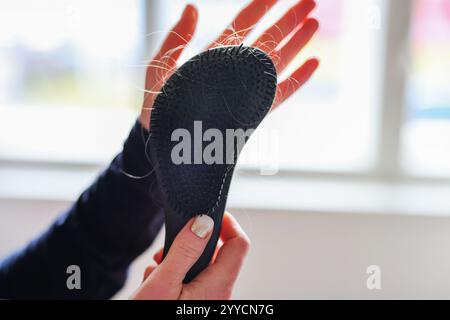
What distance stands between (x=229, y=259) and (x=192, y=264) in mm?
44

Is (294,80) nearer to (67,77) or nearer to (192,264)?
(192,264)

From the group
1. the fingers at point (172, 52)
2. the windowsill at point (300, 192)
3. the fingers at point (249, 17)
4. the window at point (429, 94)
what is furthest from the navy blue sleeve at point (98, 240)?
the window at point (429, 94)

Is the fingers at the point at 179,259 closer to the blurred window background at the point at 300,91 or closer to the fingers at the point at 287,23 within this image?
the fingers at the point at 287,23

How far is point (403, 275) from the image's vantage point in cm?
78

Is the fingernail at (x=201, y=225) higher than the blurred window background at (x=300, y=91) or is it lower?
lower

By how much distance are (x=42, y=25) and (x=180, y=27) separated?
62cm

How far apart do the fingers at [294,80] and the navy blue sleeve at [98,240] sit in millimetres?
147

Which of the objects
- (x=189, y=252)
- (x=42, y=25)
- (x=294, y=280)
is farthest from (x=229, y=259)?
(x=42, y=25)

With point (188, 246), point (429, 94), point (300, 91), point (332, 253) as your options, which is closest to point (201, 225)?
point (188, 246)

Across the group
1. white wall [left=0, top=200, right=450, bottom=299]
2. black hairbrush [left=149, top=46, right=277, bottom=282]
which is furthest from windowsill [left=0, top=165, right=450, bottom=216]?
black hairbrush [left=149, top=46, right=277, bottom=282]

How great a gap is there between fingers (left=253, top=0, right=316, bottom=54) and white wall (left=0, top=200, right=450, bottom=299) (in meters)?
0.33

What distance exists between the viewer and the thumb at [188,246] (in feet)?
1.47

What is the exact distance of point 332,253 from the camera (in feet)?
2.69
